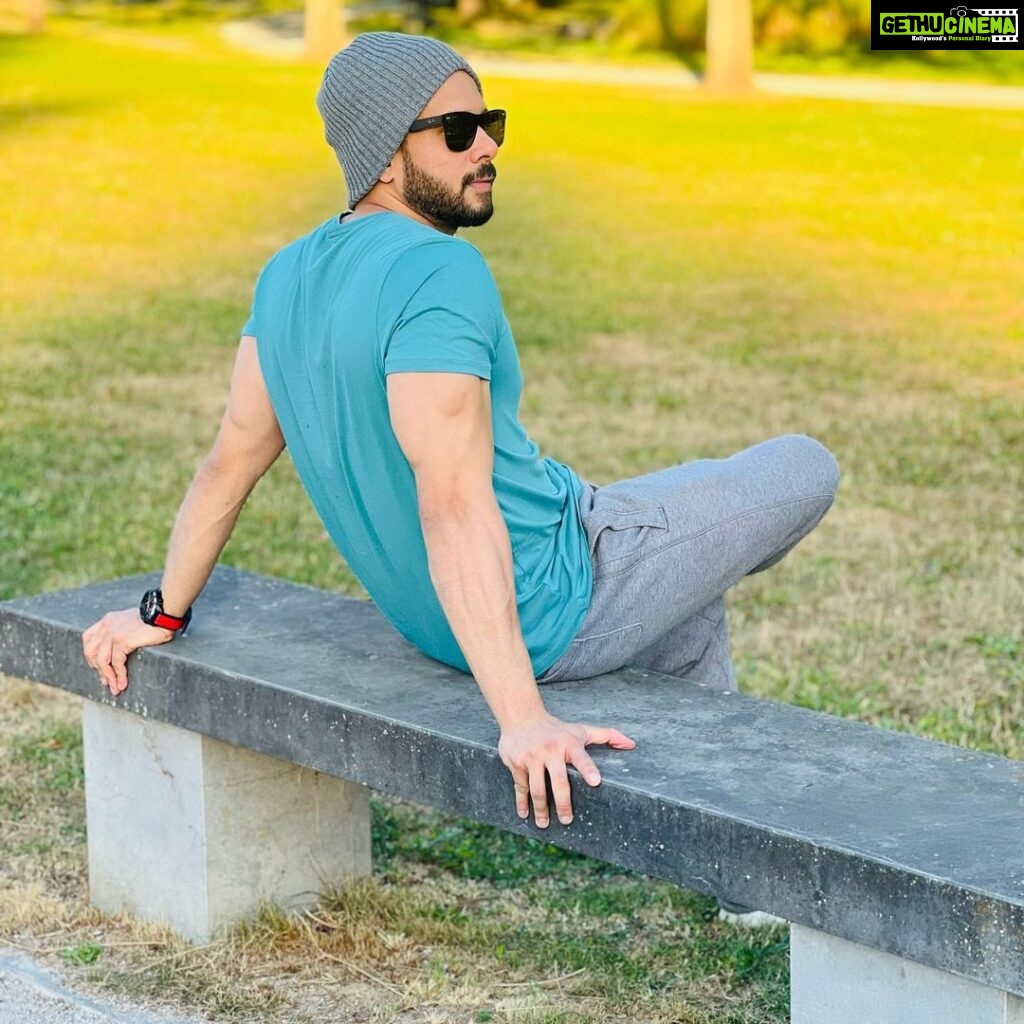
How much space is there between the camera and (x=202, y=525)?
3510 mm

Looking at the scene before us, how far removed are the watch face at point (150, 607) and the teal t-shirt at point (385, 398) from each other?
432 millimetres

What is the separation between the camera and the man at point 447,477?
9.47 ft

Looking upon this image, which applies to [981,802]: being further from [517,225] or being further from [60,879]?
[517,225]

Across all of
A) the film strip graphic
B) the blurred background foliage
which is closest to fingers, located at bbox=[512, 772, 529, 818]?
the film strip graphic

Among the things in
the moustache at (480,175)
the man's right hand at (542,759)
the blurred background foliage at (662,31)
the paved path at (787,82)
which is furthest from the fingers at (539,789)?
the blurred background foliage at (662,31)

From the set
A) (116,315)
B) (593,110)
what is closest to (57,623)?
(116,315)

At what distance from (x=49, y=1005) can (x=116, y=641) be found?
26.8 inches

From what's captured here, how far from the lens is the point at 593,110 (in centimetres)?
2183

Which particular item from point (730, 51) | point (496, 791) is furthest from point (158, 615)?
point (730, 51)

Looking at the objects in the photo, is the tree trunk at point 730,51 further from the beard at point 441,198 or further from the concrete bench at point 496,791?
the beard at point 441,198

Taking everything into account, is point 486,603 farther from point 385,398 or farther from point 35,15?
point 35,15

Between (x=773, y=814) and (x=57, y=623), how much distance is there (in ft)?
5.44

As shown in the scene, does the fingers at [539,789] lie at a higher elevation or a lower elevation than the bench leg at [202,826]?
higher

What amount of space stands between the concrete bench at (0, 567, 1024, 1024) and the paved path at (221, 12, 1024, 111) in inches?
680
